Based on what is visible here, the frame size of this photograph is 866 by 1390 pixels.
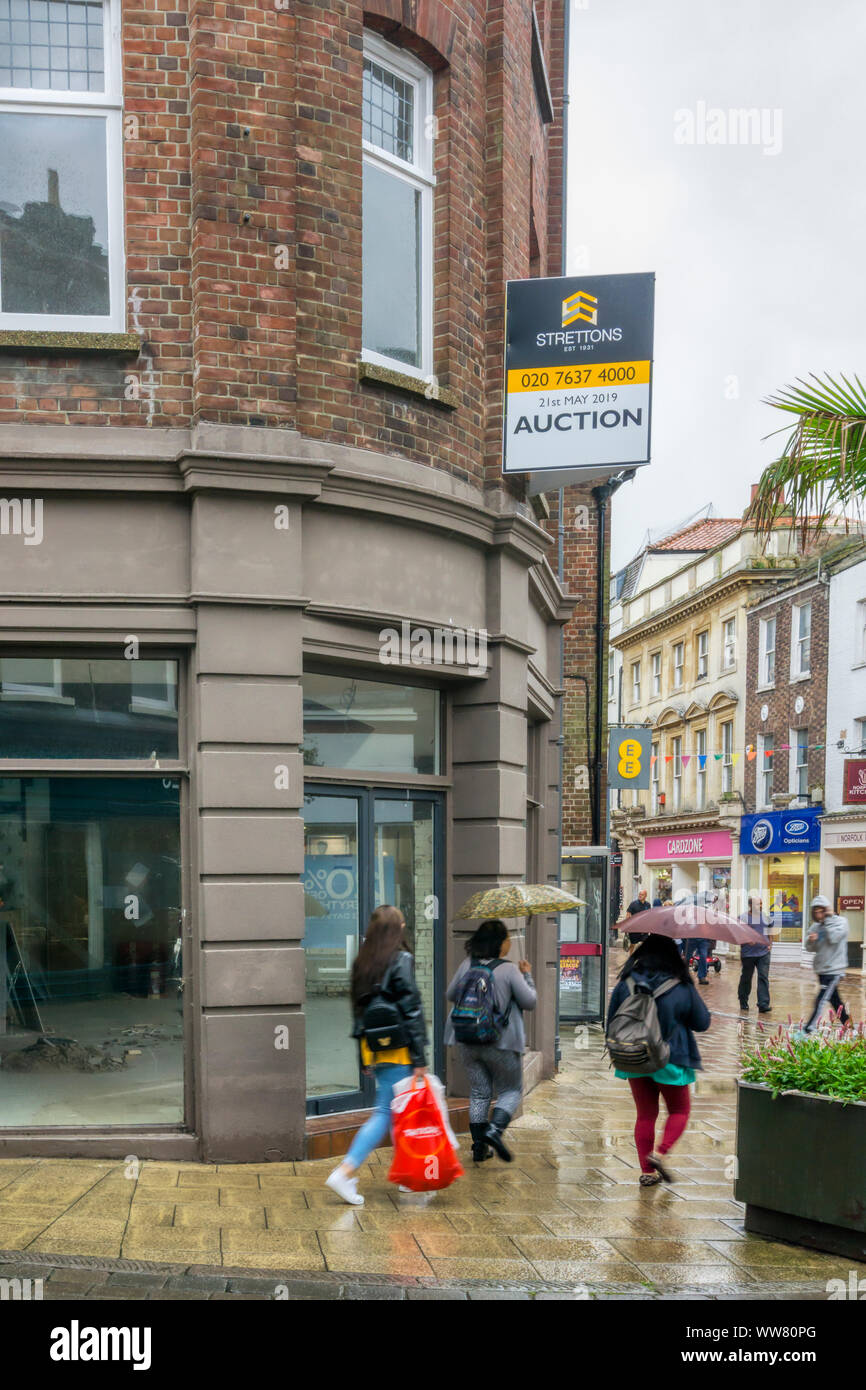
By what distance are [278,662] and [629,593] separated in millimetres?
51385

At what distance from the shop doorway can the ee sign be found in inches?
459

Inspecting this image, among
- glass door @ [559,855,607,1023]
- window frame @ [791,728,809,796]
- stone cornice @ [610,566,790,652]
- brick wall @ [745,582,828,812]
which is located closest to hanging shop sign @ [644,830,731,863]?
brick wall @ [745,582,828,812]

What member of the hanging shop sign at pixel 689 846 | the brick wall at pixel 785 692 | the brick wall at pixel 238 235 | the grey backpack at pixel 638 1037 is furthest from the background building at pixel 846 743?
the brick wall at pixel 238 235

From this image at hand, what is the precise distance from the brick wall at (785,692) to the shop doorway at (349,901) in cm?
2930

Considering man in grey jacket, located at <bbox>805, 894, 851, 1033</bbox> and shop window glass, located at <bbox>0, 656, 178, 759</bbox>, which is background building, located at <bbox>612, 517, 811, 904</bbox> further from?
shop window glass, located at <bbox>0, 656, 178, 759</bbox>

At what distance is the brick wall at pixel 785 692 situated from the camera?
3825 centimetres

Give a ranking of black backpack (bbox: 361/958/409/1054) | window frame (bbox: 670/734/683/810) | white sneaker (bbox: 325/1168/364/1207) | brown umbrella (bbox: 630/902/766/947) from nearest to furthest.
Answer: white sneaker (bbox: 325/1168/364/1207) < black backpack (bbox: 361/958/409/1054) < brown umbrella (bbox: 630/902/766/947) < window frame (bbox: 670/734/683/810)

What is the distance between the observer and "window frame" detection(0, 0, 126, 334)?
8984 mm

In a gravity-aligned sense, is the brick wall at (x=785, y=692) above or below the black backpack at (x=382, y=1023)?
above

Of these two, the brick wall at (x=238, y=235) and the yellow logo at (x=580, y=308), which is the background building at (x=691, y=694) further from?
the brick wall at (x=238, y=235)

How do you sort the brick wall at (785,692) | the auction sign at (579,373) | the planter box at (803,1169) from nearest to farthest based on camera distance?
the planter box at (803,1169) < the auction sign at (579,373) < the brick wall at (785,692)

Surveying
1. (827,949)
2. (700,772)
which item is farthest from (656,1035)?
(700,772)

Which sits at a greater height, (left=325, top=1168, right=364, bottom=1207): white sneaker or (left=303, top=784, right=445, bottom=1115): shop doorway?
(left=303, top=784, right=445, bottom=1115): shop doorway

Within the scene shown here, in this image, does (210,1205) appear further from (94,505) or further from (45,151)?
(45,151)
